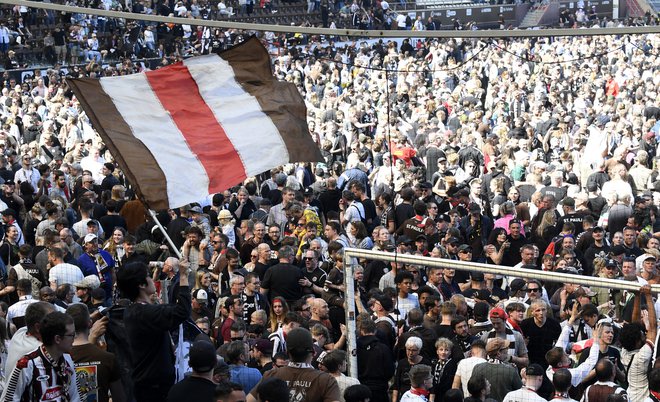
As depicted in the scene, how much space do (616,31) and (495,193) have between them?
30.4 feet

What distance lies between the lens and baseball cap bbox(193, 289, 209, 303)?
11.6 m

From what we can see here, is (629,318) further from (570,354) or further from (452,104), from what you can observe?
(452,104)

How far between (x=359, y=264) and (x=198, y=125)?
151 inches

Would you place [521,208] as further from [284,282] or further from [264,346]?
[264,346]

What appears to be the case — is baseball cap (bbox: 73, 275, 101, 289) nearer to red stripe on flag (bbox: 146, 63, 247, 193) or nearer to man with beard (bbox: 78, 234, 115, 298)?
man with beard (bbox: 78, 234, 115, 298)

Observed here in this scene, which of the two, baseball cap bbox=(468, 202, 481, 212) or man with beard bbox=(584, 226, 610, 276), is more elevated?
baseball cap bbox=(468, 202, 481, 212)

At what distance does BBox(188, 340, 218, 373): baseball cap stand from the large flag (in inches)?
63.8

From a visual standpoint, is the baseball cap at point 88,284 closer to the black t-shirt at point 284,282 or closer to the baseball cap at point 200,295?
the baseball cap at point 200,295

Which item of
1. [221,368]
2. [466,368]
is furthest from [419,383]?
[221,368]

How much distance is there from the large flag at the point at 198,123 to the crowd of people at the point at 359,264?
0.71 m

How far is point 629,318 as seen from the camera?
32.2 ft

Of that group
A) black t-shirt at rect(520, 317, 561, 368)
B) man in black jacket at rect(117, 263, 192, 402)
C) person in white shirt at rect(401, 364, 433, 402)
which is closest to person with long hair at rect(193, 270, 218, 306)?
black t-shirt at rect(520, 317, 561, 368)

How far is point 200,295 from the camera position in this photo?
11.8 meters

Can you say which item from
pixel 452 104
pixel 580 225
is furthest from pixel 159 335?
pixel 452 104
